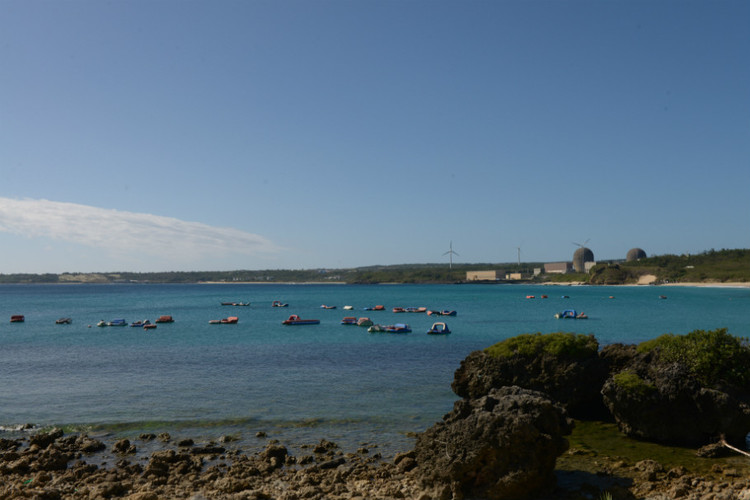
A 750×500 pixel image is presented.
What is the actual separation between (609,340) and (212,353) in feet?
125

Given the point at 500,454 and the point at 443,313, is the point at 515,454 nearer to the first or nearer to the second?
the point at 500,454

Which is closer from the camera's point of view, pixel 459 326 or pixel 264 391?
pixel 264 391

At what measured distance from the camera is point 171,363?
43469mm

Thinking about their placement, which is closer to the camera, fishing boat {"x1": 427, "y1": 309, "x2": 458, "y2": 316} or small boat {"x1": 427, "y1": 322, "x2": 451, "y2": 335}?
small boat {"x1": 427, "y1": 322, "x2": 451, "y2": 335}

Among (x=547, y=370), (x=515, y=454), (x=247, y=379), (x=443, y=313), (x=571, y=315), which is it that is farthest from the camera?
(x=443, y=313)

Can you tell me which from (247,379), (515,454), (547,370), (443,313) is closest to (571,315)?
(443,313)

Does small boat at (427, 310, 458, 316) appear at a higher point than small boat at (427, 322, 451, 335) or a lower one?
lower

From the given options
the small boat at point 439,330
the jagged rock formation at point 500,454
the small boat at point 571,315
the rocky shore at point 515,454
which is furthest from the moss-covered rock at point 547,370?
the small boat at point 571,315

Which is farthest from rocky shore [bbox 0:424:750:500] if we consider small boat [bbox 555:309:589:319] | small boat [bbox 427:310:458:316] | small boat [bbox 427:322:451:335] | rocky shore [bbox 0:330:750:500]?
small boat [bbox 427:310:458:316]

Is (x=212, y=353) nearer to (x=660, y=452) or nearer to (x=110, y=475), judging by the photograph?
(x=110, y=475)

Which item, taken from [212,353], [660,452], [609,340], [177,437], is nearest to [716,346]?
[660,452]

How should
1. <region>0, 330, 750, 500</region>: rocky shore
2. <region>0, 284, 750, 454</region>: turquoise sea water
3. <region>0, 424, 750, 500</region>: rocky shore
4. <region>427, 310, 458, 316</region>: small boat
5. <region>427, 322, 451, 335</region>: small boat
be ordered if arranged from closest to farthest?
1. <region>0, 330, 750, 500</region>: rocky shore
2. <region>0, 424, 750, 500</region>: rocky shore
3. <region>0, 284, 750, 454</region>: turquoise sea water
4. <region>427, 322, 451, 335</region>: small boat
5. <region>427, 310, 458, 316</region>: small boat

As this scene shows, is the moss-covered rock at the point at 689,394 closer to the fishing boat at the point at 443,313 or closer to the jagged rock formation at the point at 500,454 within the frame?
the jagged rock formation at the point at 500,454

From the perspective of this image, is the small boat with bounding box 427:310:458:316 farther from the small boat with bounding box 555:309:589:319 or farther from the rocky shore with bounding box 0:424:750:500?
the rocky shore with bounding box 0:424:750:500
